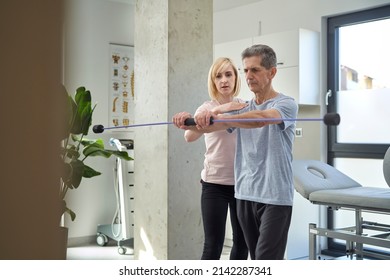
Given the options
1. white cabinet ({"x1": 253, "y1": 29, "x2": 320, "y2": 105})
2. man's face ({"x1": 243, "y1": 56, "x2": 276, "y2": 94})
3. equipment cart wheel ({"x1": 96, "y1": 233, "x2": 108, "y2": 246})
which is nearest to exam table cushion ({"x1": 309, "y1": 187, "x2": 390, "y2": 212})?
man's face ({"x1": 243, "y1": 56, "x2": 276, "y2": 94})

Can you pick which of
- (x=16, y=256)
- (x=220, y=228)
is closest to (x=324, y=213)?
(x=220, y=228)

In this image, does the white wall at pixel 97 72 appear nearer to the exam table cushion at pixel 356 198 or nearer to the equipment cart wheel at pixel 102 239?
the equipment cart wheel at pixel 102 239

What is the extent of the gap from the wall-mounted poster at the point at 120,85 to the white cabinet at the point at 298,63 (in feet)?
4.02

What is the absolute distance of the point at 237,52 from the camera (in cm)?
383

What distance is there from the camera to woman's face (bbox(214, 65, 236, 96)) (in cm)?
194

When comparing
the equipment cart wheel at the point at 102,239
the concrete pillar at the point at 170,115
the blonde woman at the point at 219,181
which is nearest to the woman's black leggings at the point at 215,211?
the blonde woman at the point at 219,181

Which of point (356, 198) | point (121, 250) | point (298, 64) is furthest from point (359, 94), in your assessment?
point (121, 250)

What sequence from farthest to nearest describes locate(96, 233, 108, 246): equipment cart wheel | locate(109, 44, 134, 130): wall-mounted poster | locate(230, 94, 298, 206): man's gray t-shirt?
locate(109, 44, 134, 130): wall-mounted poster
locate(96, 233, 108, 246): equipment cart wheel
locate(230, 94, 298, 206): man's gray t-shirt

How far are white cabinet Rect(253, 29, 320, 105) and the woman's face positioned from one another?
1.53 metres

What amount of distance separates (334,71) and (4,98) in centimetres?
334

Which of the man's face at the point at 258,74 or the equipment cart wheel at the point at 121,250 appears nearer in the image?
the man's face at the point at 258,74

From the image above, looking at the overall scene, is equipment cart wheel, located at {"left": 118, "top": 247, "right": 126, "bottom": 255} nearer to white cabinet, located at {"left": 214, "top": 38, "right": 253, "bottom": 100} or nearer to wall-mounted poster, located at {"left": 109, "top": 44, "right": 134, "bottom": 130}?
wall-mounted poster, located at {"left": 109, "top": 44, "right": 134, "bottom": 130}

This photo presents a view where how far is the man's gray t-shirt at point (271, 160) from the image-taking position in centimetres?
153

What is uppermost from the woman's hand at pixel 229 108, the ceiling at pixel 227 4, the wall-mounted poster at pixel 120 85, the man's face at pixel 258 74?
the ceiling at pixel 227 4
